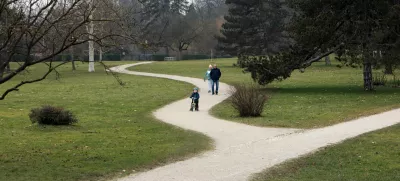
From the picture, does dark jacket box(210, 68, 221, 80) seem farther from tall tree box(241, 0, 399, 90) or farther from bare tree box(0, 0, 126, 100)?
bare tree box(0, 0, 126, 100)

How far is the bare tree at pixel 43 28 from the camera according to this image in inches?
374

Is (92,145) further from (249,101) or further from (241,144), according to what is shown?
(249,101)

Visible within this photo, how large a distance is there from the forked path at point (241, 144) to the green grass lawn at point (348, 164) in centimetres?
39

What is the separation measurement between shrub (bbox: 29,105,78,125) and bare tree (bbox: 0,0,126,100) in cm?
725

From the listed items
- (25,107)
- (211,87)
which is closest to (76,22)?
(25,107)

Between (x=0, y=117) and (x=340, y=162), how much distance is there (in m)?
13.8

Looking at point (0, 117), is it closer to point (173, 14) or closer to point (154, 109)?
point (154, 109)

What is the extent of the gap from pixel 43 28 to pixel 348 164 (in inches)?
261

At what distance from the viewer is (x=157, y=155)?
40.1 ft

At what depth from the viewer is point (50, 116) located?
686 inches

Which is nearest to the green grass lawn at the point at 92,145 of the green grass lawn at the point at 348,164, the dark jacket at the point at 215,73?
the green grass lawn at the point at 348,164

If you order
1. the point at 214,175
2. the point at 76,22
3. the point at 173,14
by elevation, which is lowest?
the point at 214,175

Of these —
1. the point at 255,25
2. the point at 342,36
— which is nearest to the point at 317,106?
the point at 342,36

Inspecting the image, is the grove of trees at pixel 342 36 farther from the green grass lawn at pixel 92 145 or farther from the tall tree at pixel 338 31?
the green grass lawn at pixel 92 145
